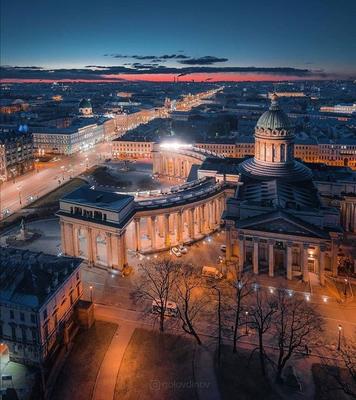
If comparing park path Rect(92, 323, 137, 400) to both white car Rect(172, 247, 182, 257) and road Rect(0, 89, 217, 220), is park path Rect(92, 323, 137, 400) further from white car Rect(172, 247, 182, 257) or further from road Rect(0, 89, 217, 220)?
road Rect(0, 89, 217, 220)

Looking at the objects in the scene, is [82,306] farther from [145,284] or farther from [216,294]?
[216,294]

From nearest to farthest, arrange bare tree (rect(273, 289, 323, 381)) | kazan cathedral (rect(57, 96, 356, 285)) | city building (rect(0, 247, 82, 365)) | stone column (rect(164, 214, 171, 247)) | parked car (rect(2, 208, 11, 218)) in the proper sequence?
city building (rect(0, 247, 82, 365))
bare tree (rect(273, 289, 323, 381))
kazan cathedral (rect(57, 96, 356, 285))
stone column (rect(164, 214, 171, 247))
parked car (rect(2, 208, 11, 218))

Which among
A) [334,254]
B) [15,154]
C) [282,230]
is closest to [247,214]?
[282,230]

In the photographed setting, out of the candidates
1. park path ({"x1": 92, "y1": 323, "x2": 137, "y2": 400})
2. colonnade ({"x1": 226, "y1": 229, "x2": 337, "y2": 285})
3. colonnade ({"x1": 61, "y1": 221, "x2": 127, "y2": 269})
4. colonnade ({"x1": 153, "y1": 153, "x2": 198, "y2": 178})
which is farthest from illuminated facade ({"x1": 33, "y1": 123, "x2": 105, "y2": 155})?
park path ({"x1": 92, "y1": 323, "x2": 137, "y2": 400})

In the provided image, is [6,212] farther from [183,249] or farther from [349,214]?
[349,214]

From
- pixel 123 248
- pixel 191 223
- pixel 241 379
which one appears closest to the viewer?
pixel 241 379

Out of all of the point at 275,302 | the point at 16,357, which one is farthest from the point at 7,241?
the point at 275,302
